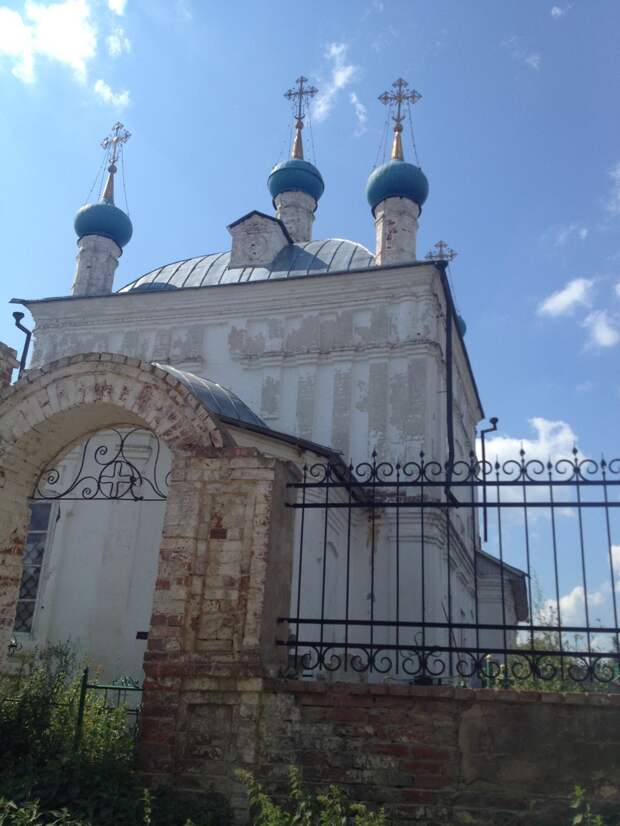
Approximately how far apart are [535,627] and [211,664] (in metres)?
1.97

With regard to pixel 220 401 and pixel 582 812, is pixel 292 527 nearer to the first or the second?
pixel 582 812

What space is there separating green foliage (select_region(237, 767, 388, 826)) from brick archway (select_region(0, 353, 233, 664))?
2.11 metres

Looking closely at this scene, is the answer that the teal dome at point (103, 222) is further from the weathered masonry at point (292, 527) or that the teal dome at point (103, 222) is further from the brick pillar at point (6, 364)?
the brick pillar at point (6, 364)

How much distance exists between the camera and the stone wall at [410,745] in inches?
172

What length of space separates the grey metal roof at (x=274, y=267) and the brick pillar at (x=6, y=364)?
8.95 m

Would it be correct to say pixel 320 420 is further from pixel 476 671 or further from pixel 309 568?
pixel 476 671

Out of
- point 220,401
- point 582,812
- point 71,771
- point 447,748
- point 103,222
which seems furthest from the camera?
point 103,222

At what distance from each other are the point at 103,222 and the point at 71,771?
1473cm

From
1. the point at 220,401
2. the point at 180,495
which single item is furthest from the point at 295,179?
the point at 180,495

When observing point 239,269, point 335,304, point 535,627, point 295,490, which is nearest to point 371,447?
point 335,304

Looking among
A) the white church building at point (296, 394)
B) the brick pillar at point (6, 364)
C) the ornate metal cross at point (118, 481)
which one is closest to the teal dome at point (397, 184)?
the white church building at point (296, 394)

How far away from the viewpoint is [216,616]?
5.08 m

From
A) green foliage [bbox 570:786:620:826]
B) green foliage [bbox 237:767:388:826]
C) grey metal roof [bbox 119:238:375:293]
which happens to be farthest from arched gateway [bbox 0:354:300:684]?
grey metal roof [bbox 119:238:375:293]

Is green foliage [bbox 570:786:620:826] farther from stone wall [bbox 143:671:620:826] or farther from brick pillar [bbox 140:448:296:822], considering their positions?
brick pillar [bbox 140:448:296:822]
